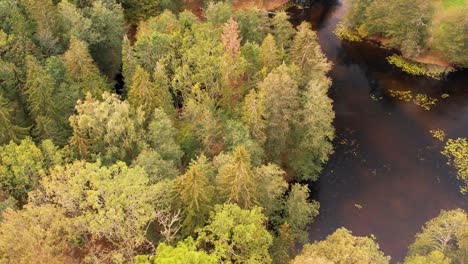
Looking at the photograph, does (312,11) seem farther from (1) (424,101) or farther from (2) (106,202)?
(2) (106,202)

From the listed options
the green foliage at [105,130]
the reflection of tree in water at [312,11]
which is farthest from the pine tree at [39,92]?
the reflection of tree in water at [312,11]

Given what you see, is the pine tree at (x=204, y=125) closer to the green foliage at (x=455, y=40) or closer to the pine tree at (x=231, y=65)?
the pine tree at (x=231, y=65)

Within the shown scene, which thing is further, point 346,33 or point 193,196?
point 346,33

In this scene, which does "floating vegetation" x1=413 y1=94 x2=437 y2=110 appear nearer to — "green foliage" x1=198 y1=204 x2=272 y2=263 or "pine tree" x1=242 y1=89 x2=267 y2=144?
"pine tree" x1=242 y1=89 x2=267 y2=144

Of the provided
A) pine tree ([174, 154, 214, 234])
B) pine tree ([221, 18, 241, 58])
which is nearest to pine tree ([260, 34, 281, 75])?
pine tree ([221, 18, 241, 58])

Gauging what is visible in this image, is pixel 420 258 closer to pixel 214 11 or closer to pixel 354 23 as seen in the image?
pixel 214 11

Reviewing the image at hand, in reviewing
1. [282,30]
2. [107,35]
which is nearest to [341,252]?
[282,30]
